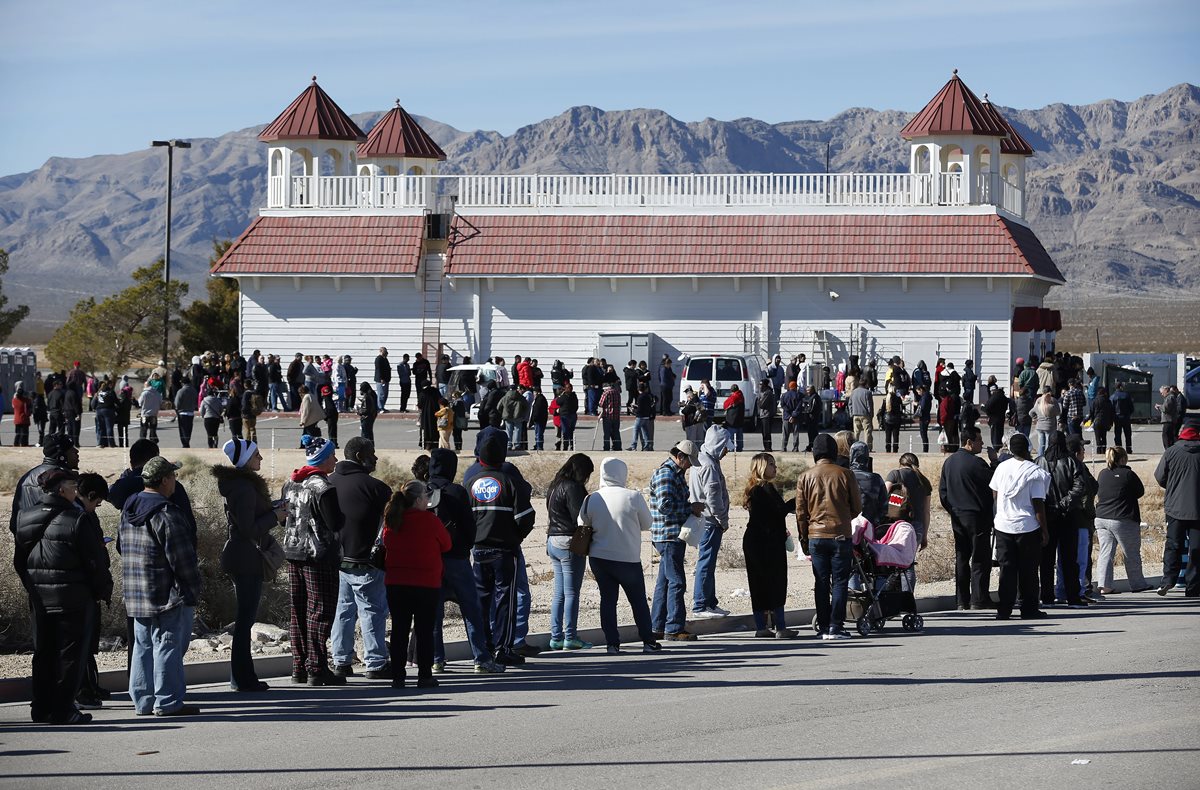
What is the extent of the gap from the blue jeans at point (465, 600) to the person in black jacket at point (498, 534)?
0.12 metres

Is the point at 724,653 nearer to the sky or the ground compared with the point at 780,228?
nearer to the ground

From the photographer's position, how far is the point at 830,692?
1116 centimetres

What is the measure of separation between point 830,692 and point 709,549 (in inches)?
146

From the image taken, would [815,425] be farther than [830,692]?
Yes

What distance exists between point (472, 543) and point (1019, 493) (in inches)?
213

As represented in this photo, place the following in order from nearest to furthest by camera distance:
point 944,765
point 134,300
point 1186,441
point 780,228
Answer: point 944,765 → point 1186,441 → point 780,228 → point 134,300

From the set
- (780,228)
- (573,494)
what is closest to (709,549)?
(573,494)

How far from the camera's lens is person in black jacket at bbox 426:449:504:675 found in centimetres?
1186

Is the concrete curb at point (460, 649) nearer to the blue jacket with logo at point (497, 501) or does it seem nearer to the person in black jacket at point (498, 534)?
the person in black jacket at point (498, 534)

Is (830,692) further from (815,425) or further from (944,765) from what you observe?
(815,425)

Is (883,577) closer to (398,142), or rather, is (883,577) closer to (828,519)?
(828,519)

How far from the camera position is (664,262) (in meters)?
41.5

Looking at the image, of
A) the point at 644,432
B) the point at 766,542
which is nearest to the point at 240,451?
the point at 766,542

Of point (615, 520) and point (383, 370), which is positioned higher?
point (383, 370)
